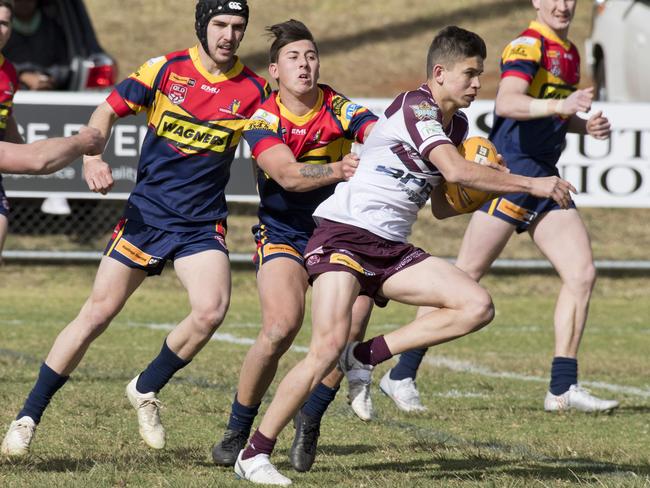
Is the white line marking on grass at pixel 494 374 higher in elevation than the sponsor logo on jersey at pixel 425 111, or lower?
lower

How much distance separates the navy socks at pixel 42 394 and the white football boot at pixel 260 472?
1.08 metres

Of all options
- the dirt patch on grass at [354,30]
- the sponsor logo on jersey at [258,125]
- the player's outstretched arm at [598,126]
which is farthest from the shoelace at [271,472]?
the dirt patch on grass at [354,30]

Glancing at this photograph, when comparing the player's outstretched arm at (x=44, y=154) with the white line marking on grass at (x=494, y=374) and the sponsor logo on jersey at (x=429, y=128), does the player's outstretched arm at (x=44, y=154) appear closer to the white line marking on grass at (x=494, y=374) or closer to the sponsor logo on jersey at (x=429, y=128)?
the sponsor logo on jersey at (x=429, y=128)

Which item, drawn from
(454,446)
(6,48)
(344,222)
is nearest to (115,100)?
(344,222)

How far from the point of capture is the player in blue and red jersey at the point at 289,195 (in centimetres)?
588

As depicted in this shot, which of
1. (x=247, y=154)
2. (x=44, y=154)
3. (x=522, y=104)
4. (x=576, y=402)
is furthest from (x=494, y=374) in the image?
(x=44, y=154)

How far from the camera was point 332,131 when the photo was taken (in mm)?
6184

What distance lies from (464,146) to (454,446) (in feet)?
4.93

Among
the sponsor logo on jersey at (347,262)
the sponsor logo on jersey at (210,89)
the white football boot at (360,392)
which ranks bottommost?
the white football boot at (360,392)

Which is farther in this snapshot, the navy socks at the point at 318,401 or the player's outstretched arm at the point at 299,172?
the navy socks at the point at 318,401

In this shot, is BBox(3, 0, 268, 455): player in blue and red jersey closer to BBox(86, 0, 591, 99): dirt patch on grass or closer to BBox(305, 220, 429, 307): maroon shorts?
BBox(305, 220, 429, 307): maroon shorts

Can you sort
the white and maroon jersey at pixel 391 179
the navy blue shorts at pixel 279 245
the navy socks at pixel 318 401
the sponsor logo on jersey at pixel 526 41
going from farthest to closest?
the sponsor logo on jersey at pixel 526 41 < the navy blue shorts at pixel 279 245 < the navy socks at pixel 318 401 < the white and maroon jersey at pixel 391 179

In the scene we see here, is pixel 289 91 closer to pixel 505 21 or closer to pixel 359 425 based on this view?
pixel 359 425

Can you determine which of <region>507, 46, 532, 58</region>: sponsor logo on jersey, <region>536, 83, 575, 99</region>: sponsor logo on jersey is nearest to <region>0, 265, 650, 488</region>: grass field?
<region>536, 83, 575, 99</region>: sponsor logo on jersey
